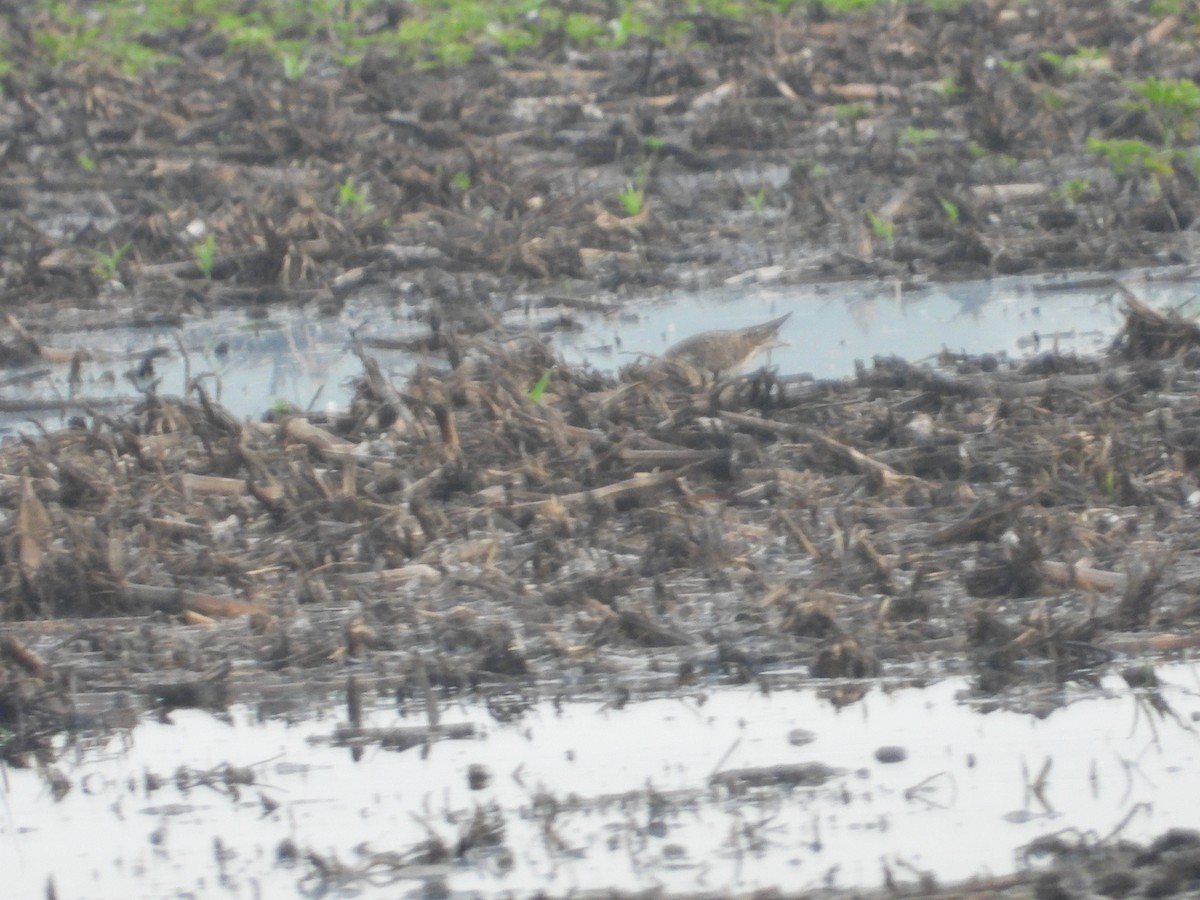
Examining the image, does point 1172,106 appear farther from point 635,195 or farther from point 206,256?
point 206,256

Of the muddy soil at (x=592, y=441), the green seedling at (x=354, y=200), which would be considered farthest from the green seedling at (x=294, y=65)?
the green seedling at (x=354, y=200)

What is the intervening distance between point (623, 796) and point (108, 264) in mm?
5178

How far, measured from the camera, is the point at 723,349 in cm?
715

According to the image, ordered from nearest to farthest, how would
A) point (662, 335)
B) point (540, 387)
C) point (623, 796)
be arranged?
point (623, 796) → point (540, 387) → point (662, 335)

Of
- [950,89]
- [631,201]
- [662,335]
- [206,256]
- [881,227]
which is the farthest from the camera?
[950,89]

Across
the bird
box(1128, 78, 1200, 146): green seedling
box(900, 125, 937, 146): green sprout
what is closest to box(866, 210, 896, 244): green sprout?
box(900, 125, 937, 146): green sprout

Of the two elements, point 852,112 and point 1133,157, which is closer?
point 1133,157

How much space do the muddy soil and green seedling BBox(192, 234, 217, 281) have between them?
0.09 ft

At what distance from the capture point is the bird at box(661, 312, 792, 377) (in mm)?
7062

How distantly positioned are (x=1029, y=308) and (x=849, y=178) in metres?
2.36

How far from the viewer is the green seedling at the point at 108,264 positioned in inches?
350

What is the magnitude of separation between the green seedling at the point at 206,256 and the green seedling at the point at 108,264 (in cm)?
30

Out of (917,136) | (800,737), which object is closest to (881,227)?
(917,136)

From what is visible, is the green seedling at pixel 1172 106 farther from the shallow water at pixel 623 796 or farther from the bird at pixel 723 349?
the shallow water at pixel 623 796
